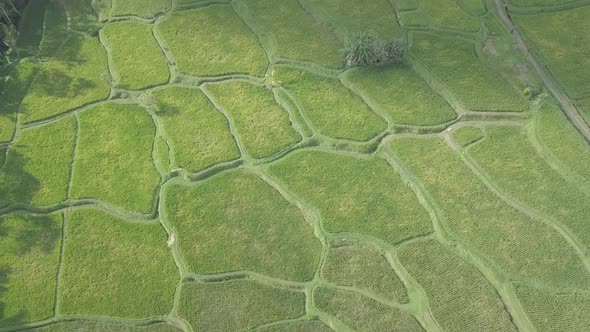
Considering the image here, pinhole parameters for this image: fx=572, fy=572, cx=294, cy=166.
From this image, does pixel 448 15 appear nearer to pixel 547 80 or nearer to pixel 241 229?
pixel 547 80

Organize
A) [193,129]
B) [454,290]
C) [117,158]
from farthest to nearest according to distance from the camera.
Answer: [193,129] < [117,158] < [454,290]

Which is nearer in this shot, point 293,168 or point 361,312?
point 361,312

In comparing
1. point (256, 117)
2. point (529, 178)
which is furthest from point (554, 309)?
point (256, 117)

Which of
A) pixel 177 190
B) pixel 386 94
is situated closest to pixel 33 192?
pixel 177 190

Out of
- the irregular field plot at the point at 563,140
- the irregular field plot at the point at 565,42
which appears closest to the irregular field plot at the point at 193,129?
the irregular field plot at the point at 563,140

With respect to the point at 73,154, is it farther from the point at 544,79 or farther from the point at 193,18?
the point at 544,79

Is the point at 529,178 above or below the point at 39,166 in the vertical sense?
above
